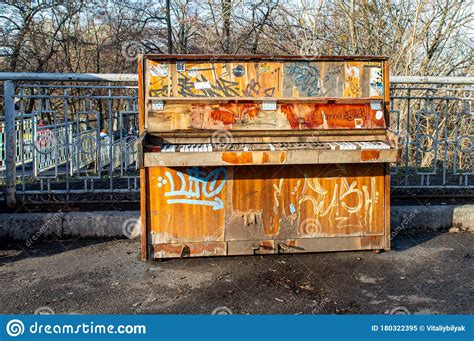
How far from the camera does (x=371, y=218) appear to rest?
5.06 m

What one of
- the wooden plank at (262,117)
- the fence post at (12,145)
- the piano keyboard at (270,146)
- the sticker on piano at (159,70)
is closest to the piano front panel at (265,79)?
the sticker on piano at (159,70)

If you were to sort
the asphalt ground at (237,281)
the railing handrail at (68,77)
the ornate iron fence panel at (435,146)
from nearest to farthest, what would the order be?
the asphalt ground at (237,281) → the railing handrail at (68,77) → the ornate iron fence panel at (435,146)

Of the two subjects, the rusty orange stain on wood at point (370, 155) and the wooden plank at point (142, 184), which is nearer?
the rusty orange stain on wood at point (370, 155)

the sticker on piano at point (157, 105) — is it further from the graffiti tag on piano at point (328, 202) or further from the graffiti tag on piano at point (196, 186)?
the graffiti tag on piano at point (328, 202)

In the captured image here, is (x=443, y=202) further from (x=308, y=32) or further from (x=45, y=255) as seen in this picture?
(x=308, y=32)

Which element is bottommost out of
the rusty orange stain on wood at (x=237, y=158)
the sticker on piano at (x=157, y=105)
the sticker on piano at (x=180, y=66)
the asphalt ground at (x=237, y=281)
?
the asphalt ground at (x=237, y=281)

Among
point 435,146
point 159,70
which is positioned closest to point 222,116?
point 159,70

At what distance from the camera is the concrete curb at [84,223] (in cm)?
557

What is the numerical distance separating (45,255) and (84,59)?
24742mm

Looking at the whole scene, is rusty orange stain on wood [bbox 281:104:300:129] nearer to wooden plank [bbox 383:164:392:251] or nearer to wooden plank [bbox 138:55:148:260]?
wooden plank [bbox 383:164:392:251]

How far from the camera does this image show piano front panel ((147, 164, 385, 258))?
4.82 meters

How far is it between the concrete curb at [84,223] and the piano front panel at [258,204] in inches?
36.3

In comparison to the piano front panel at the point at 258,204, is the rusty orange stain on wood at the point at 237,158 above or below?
above

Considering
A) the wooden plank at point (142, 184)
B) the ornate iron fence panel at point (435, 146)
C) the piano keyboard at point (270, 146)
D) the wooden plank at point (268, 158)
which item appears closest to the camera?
the wooden plank at point (268, 158)
